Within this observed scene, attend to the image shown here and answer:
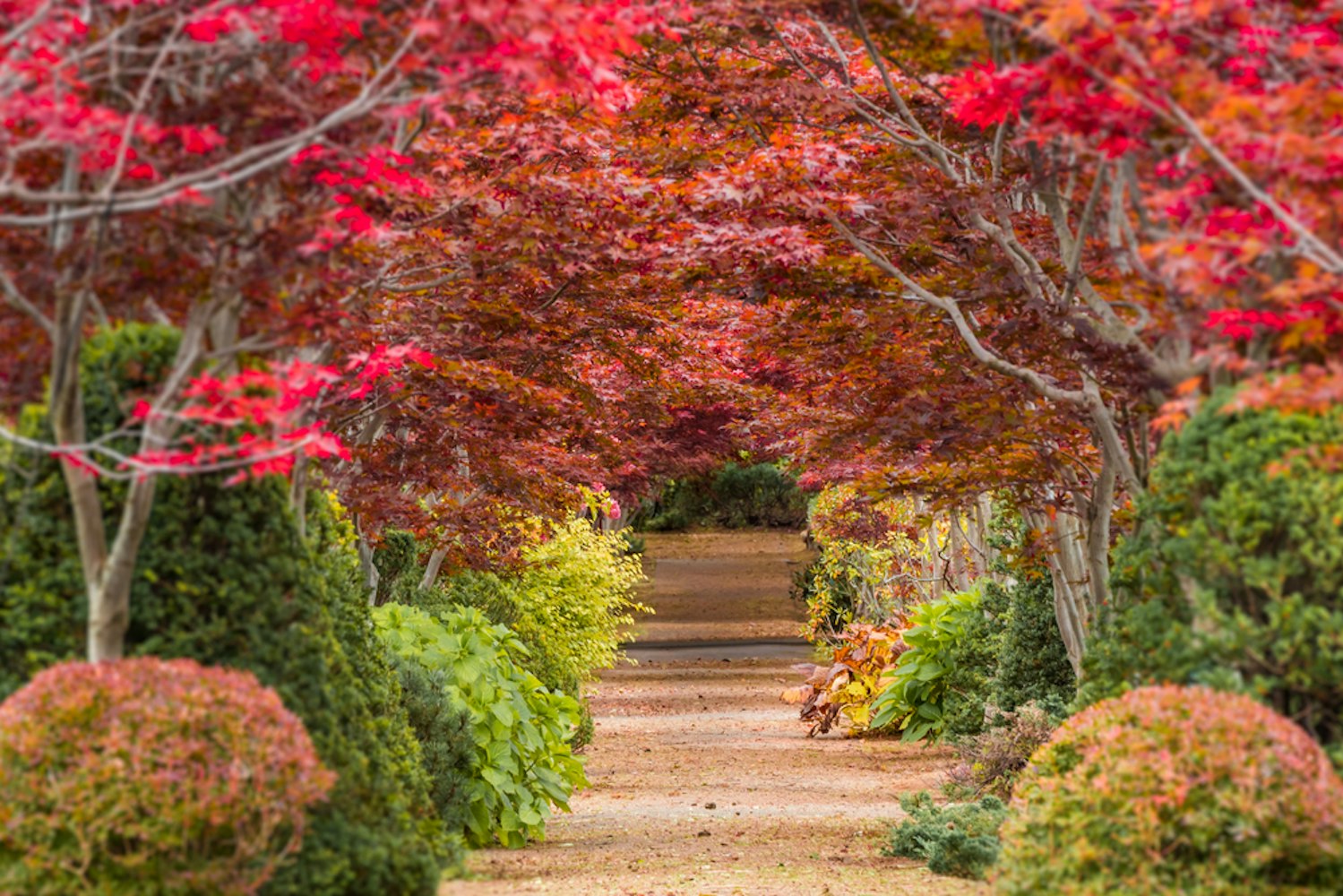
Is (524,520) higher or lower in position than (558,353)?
lower

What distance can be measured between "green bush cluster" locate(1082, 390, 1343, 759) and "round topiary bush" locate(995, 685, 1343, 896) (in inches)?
10.3

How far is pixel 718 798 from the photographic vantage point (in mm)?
13844

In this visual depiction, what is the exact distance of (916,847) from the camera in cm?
1014

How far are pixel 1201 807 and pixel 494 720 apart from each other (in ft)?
20.1

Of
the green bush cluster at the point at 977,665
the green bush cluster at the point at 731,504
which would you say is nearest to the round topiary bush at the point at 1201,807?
the green bush cluster at the point at 977,665

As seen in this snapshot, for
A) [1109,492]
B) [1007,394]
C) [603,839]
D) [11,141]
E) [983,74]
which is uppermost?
[983,74]

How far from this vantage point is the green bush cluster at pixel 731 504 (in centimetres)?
4478

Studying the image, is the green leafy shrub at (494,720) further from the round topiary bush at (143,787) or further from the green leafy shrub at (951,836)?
the round topiary bush at (143,787)

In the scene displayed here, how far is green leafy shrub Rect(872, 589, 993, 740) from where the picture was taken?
1569 centimetres

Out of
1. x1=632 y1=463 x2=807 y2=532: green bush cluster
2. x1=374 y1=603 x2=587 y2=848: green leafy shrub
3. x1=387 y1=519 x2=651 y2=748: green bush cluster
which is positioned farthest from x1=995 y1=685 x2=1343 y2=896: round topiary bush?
x1=632 y1=463 x2=807 y2=532: green bush cluster

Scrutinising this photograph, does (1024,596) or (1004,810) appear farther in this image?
(1024,596)

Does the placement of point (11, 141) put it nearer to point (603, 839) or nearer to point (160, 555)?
point (160, 555)

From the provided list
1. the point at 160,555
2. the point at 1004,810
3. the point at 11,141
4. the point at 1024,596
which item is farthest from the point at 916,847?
the point at 11,141

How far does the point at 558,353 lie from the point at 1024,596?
189 inches
